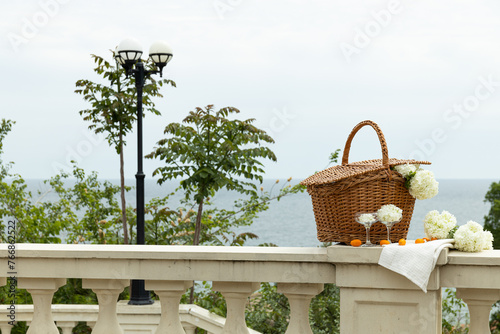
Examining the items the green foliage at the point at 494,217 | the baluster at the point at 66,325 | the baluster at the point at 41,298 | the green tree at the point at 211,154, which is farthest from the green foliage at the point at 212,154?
the green foliage at the point at 494,217

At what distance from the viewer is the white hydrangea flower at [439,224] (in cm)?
287

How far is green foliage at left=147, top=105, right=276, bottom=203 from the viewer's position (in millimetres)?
9180

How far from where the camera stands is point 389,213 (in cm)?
271

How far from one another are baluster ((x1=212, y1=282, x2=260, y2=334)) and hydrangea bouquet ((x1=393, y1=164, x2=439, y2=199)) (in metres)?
0.83

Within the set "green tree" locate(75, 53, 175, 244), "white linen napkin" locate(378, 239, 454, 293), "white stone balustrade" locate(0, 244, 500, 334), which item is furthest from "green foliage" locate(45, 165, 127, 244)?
"white linen napkin" locate(378, 239, 454, 293)

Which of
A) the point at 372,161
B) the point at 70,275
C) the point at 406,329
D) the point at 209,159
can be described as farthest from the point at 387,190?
the point at 209,159

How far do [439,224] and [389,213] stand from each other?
13.0 inches

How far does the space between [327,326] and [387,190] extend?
15.7 ft

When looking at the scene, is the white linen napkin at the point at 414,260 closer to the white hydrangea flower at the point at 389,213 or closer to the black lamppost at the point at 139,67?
the white hydrangea flower at the point at 389,213

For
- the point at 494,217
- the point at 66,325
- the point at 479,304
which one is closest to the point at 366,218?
the point at 479,304

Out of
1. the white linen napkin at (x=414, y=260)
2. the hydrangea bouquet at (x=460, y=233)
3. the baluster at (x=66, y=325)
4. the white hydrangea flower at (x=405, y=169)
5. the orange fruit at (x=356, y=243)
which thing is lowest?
the baluster at (x=66, y=325)

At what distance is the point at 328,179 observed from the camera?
275 centimetres

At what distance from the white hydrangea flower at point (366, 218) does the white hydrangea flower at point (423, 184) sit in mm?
250

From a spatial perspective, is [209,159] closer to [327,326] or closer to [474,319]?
[327,326]
